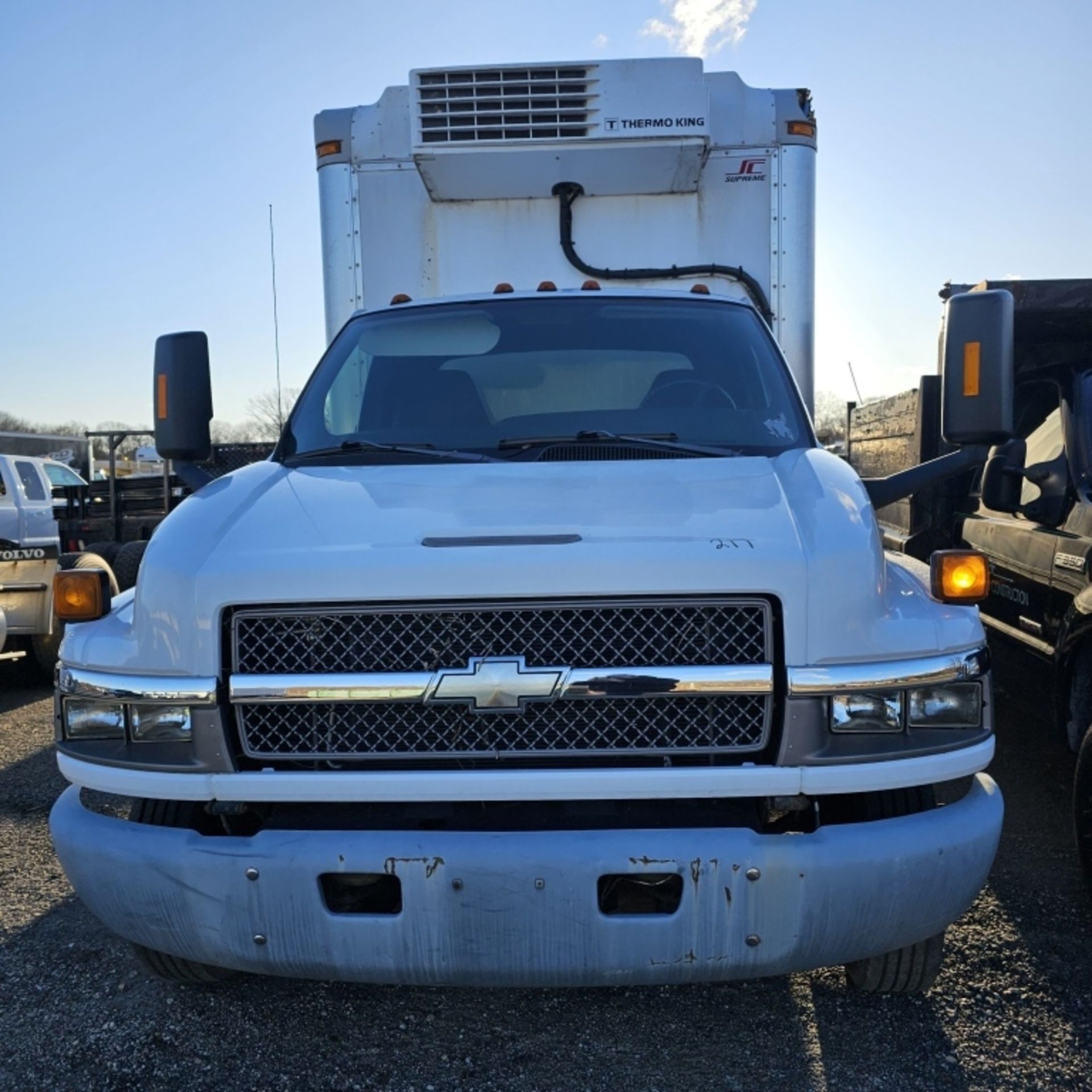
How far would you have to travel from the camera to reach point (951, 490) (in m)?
6.42

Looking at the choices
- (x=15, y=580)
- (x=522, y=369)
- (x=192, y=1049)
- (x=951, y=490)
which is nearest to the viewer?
(x=192, y=1049)

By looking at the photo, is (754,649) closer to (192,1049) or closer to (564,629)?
(564,629)

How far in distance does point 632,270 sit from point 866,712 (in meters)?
3.44

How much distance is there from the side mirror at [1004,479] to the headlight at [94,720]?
4.00m

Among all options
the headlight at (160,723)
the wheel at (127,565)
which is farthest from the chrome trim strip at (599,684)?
the wheel at (127,565)

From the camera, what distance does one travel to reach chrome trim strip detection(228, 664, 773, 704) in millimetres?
2354

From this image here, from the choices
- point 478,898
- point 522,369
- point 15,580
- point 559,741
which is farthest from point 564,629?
point 15,580

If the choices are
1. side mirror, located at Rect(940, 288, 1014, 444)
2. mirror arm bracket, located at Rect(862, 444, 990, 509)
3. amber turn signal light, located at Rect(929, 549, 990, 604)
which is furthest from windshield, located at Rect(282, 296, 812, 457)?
amber turn signal light, located at Rect(929, 549, 990, 604)

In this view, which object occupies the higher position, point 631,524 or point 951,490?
point 631,524

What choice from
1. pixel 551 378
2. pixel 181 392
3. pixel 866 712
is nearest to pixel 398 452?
pixel 551 378

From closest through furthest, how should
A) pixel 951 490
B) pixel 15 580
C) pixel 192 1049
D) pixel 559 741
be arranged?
pixel 559 741 → pixel 192 1049 → pixel 951 490 → pixel 15 580

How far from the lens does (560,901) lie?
2.29 m

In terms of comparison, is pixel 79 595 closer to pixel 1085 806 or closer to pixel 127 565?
pixel 1085 806

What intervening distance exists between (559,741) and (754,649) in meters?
0.52
